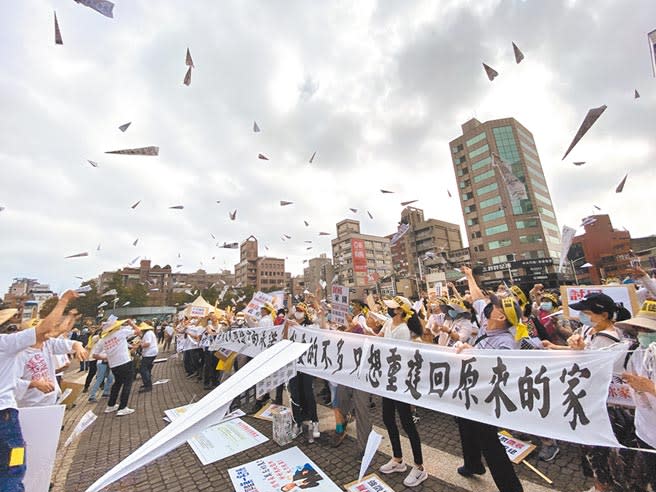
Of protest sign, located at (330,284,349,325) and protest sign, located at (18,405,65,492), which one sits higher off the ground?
protest sign, located at (330,284,349,325)

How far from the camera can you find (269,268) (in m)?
89.2

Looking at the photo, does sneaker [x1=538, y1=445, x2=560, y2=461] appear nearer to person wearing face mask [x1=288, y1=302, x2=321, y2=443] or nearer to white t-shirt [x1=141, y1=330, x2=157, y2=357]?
person wearing face mask [x1=288, y1=302, x2=321, y2=443]

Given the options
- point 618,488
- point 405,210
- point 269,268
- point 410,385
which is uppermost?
point 405,210

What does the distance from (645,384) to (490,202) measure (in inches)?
2337

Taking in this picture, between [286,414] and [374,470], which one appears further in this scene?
[286,414]

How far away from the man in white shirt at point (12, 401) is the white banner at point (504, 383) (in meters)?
3.58

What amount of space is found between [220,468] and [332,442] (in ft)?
5.48

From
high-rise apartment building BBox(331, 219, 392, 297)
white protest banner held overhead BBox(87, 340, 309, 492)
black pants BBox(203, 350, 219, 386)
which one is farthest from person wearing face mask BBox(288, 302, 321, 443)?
high-rise apartment building BBox(331, 219, 392, 297)

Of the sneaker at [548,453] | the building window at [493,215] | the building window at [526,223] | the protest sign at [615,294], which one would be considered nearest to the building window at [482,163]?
the building window at [493,215]

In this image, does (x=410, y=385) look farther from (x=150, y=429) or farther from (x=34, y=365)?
(x=150, y=429)

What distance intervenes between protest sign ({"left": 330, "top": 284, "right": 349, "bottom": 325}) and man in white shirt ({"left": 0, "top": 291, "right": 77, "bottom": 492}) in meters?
4.77

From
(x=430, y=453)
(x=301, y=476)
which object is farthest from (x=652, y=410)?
(x=301, y=476)

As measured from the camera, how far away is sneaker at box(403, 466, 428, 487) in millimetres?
3330

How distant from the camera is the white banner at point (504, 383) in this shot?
7.48ft
